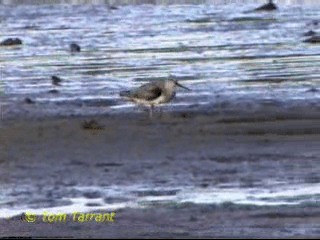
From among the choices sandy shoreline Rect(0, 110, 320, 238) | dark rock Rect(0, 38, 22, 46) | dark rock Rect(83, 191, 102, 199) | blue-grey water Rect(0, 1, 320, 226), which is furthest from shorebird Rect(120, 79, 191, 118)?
dark rock Rect(0, 38, 22, 46)

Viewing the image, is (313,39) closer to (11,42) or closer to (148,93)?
(11,42)

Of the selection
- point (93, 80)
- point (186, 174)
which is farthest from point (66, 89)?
point (186, 174)

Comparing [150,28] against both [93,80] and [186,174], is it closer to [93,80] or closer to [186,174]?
[93,80]

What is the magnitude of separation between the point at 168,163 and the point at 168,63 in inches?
366

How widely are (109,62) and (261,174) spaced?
35.5 feet

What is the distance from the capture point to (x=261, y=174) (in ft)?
37.1

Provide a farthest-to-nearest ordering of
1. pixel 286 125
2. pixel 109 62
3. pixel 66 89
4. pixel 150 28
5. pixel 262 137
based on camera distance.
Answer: pixel 150 28, pixel 109 62, pixel 66 89, pixel 286 125, pixel 262 137

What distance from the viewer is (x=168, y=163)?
12.2 meters

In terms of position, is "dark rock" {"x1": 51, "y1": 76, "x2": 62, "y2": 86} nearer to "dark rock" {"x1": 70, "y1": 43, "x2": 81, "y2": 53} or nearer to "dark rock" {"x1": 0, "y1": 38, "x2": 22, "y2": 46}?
"dark rock" {"x1": 70, "y1": 43, "x2": 81, "y2": 53}

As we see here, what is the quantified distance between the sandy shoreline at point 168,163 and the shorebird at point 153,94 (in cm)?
16

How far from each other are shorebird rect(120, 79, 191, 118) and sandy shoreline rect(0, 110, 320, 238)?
0.16 meters

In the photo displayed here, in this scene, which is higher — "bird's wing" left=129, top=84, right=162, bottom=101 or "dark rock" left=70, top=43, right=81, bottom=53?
"bird's wing" left=129, top=84, right=162, bottom=101

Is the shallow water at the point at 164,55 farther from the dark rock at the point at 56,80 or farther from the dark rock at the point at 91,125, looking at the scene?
the dark rock at the point at 91,125

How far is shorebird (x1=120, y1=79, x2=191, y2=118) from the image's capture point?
51.1 ft
